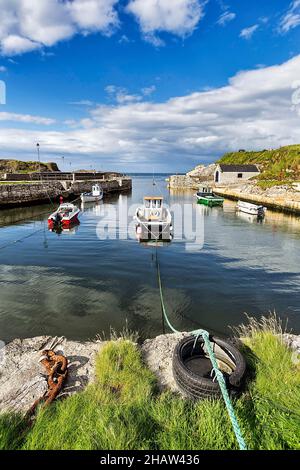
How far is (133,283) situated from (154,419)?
10.4m

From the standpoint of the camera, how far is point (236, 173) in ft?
292

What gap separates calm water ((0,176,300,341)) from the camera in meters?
10.9

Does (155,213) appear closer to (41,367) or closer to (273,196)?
(41,367)

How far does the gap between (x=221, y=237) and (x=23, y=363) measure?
23961mm

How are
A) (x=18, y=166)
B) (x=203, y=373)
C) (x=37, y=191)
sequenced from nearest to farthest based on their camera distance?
1. (x=203, y=373)
2. (x=37, y=191)
3. (x=18, y=166)

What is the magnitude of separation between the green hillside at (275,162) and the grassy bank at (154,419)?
6572cm

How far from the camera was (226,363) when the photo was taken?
22.6ft

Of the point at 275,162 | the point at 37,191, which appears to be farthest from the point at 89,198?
the point at 275,162

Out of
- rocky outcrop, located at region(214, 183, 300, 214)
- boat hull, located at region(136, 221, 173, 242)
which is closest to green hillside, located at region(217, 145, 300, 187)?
rocky outcrop, located at region(214, 183, 300, 214)

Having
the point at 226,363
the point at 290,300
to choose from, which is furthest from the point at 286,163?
the point at 226,363

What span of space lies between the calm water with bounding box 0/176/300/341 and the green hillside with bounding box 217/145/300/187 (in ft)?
168

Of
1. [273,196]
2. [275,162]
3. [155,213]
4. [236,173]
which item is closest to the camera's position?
[155,213]

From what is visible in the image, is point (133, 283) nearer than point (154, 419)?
No
